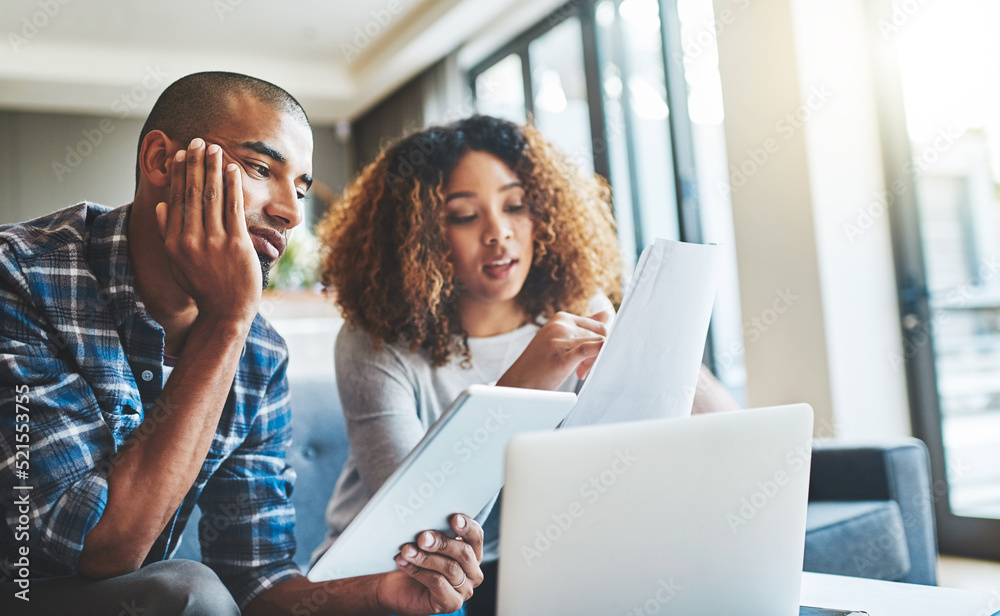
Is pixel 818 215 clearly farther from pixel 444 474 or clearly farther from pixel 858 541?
pixel 444 474

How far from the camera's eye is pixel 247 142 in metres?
1.08

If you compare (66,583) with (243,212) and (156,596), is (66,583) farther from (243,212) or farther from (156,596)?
(243,212)

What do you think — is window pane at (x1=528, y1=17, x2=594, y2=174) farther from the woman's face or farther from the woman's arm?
the woman's arm

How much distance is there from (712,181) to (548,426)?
9.54 feet

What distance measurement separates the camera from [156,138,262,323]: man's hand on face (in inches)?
38.1

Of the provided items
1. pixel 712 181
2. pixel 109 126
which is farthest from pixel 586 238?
pixel 109 126

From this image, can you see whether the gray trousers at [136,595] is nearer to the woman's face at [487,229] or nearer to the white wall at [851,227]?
the woman's face at [487,229]

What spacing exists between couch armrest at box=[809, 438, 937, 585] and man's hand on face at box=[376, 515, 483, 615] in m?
1.30

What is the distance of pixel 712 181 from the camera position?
346 cm

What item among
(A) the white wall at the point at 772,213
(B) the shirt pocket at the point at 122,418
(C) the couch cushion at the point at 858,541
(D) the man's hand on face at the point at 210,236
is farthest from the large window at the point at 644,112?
(B) the shirt pocket at the point at 122,418

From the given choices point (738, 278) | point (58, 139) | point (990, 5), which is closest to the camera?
point (990, 5)

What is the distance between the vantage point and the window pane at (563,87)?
14.0 ft

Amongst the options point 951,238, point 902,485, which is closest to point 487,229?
point 902,485

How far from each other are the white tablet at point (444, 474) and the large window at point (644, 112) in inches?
92.1
